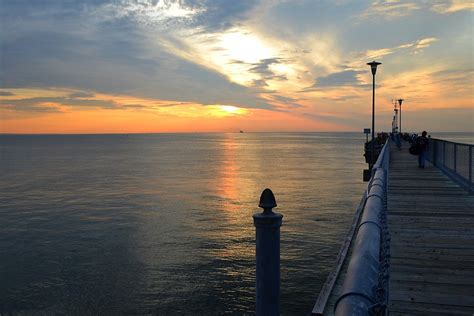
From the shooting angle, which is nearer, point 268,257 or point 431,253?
point 268,257

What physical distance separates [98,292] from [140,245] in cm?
536

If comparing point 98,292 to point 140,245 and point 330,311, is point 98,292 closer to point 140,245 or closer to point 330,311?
point 140,245

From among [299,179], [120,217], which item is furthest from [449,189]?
[299,179]

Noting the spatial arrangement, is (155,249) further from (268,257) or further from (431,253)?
(268,257)

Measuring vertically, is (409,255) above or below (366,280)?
below

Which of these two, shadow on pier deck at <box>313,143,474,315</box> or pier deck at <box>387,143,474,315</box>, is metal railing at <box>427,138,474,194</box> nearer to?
pier deck at <box>387,143,474,315</box>

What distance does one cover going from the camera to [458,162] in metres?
15.7

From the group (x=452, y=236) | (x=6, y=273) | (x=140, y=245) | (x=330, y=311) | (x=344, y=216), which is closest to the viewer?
(x=330, y=311)

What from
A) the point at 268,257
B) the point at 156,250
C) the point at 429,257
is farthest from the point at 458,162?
the point at 268,257

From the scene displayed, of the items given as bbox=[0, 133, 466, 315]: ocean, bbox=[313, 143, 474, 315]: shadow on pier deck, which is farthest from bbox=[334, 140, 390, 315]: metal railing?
bbox=[0, 133, 466, 315]: ocean

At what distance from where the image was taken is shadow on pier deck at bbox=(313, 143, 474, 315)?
5.23 metres

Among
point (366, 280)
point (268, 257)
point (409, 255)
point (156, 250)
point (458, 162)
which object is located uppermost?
Result: point (366, 280)

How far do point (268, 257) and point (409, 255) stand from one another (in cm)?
416

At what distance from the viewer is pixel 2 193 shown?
126 ft
